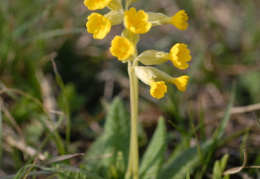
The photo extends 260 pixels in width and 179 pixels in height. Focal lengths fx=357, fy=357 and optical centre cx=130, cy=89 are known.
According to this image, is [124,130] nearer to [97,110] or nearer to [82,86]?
[97,110]

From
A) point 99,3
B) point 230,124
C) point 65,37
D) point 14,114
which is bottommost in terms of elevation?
point 230,124

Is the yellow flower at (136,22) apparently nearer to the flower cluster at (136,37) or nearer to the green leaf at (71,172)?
the flower cluster at (136,37)

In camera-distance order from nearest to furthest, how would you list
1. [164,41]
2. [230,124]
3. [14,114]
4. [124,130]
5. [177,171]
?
[177,171], [124,130], [14,114], [230,124], [164,41]

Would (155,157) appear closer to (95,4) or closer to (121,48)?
(121,48)

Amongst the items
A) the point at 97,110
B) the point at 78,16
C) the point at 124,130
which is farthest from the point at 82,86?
the point at 124,130

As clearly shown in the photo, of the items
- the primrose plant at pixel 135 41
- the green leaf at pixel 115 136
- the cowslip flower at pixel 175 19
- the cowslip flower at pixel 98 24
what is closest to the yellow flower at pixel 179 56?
the primrose plant at pixel 135 41
